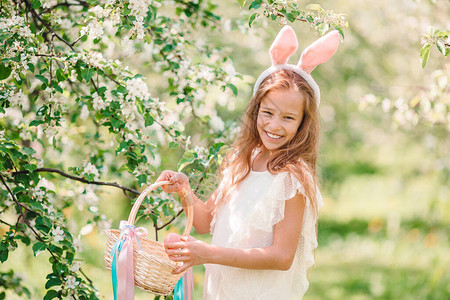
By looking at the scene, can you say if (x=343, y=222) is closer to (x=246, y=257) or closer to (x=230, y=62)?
(x=230, y=62)

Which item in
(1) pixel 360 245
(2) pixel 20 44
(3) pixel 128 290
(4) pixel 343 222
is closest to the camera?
(3) pixel 128 290

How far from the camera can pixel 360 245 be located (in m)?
4.84

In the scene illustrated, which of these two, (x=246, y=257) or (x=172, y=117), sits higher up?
(x=172, y=117)

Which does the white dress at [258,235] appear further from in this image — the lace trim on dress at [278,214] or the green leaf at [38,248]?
the green leaf at [38,248]

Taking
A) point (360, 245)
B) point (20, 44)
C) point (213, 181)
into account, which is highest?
point (20, 44)

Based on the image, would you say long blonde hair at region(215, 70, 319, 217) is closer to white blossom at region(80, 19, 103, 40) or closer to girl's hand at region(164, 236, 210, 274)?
girl's hand at region(164, 236, 210, 274)

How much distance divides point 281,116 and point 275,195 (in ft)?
0.93

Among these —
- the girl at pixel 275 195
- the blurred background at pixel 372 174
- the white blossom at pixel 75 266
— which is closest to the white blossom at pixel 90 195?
the blurred background at pixel 372 174

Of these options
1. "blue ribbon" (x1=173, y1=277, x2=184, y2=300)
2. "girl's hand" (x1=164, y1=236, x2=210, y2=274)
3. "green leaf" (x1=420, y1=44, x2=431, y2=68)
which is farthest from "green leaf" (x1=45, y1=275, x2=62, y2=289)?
"green leaf" (x1=420, y1=44, x2=431, y2=68)

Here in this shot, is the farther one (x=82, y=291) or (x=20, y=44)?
(x=82, y=291)

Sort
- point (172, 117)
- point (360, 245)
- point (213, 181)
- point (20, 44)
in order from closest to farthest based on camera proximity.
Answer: point (20, 44) → point (213, 181) → point (172, 117) → point (360, 245)

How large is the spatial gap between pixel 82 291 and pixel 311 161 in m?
0.95

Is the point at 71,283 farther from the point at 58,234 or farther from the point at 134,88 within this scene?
the point at 134,88

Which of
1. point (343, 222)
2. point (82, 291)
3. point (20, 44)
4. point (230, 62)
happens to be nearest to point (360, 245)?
point (343, 222)
